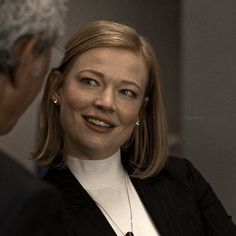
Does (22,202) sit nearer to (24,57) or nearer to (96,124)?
(24,57)

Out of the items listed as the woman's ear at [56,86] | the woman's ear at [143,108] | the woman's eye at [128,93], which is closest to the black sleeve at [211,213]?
the woman's ear at [143,108]

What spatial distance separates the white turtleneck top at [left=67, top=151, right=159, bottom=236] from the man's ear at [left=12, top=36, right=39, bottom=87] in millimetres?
668

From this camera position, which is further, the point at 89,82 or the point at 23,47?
the point at 89,82

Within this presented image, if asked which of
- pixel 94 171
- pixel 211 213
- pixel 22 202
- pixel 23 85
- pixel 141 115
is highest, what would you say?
pixel 23 85

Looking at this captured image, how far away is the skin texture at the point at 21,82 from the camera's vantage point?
0.61 meters

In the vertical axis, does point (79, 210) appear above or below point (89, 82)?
below

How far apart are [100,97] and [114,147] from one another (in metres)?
0.15

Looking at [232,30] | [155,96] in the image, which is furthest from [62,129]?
[232,30]

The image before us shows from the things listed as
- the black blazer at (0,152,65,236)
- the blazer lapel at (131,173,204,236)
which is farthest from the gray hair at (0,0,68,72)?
the blazer lapel at (131,173,204,236)

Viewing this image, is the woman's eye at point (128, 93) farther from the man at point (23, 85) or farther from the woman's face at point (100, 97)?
the man at point (23, 85)

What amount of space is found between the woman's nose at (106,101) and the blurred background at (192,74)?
0.58 metres

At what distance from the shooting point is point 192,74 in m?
1.72

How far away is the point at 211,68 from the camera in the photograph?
1720 millimetres

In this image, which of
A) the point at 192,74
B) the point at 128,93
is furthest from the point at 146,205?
the point at 192,74
